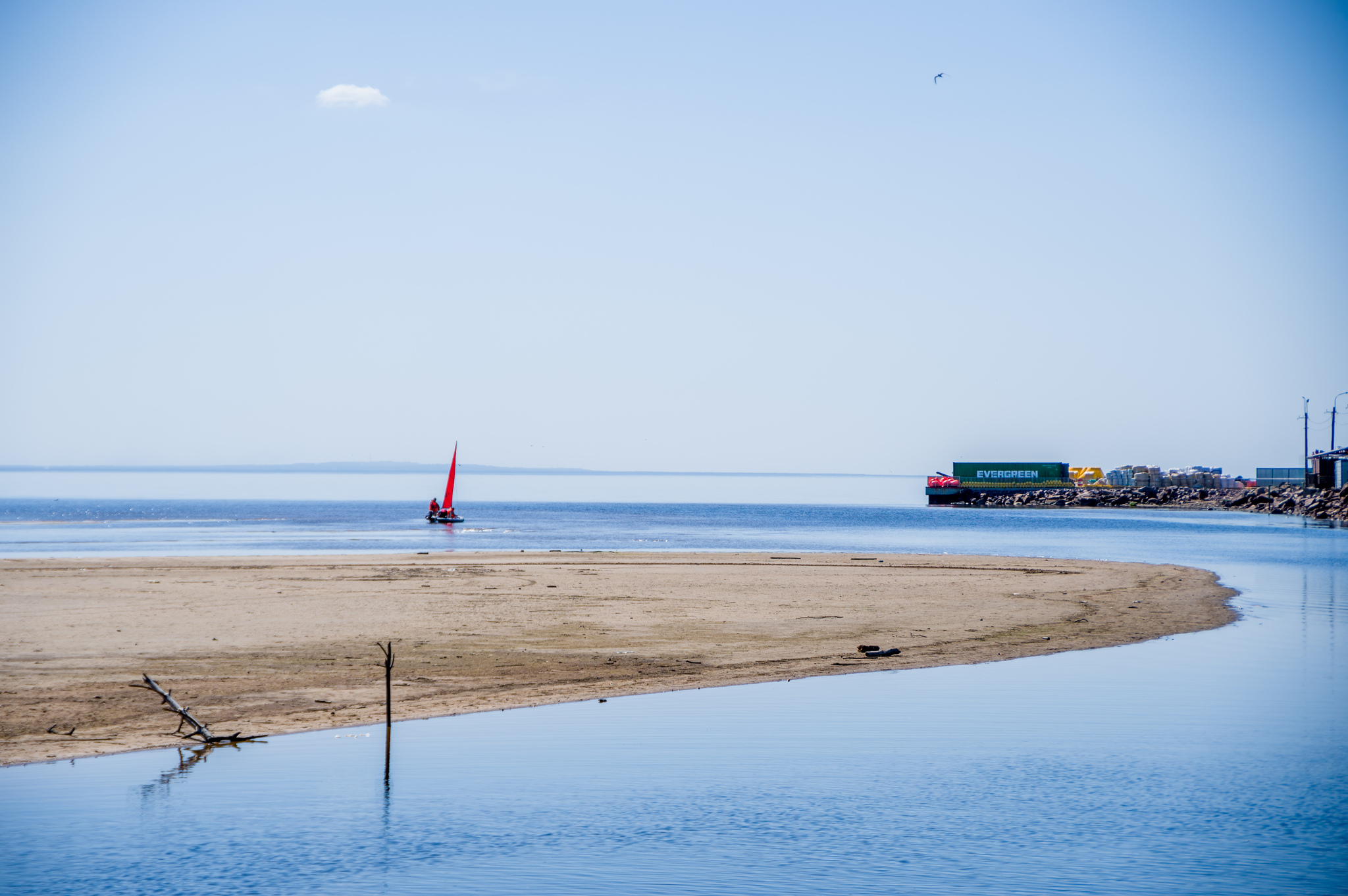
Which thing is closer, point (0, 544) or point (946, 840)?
point (946, 840)

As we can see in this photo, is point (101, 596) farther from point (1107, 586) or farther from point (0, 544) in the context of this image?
point (0, 544)

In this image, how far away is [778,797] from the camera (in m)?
13.6

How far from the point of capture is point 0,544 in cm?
5884

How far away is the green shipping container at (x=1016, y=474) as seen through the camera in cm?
18162

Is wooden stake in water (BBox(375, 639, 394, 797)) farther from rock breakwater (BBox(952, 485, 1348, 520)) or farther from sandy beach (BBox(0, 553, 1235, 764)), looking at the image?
rock breakwater (BBox(952, 485, 1348, 520))

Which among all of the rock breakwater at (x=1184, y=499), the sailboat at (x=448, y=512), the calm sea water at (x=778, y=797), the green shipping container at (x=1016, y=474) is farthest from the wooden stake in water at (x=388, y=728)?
the green shipping container at (x=1016, y=474)

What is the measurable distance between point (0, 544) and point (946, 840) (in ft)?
204

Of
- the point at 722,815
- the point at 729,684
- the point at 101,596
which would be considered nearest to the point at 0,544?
the point at 101,596

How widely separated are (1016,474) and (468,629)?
559 feet

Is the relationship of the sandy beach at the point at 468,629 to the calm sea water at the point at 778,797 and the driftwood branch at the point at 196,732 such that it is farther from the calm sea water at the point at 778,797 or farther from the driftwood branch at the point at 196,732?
the calm sea water at the point at 778,797

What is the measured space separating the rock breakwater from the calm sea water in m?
109

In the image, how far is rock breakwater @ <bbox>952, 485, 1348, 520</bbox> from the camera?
11875 centimetres

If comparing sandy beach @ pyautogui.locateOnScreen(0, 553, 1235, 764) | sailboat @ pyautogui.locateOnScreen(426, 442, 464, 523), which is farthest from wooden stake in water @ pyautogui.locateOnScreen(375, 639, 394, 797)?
sailboat @ pyautogui.locateOnScreen(426, 442, 464, 523)

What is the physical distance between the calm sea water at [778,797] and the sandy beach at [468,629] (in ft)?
4.20
